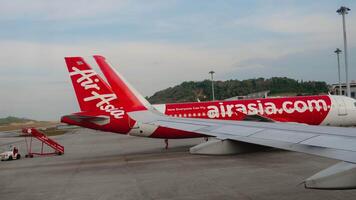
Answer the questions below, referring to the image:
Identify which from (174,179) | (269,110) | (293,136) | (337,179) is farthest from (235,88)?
(337,179)

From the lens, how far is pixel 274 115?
2666cm

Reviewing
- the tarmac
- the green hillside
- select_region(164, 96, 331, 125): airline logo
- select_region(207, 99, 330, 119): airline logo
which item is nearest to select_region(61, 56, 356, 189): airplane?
the tarmac

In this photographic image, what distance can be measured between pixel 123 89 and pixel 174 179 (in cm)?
915

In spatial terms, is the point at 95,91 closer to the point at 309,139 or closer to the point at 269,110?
the point at 269,110

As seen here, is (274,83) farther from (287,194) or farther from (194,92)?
(287,194)

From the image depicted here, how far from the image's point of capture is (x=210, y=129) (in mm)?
10133

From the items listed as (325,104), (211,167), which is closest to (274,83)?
(325,104)

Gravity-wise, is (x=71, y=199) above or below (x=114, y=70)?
below

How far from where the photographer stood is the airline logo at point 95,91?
23.6 m

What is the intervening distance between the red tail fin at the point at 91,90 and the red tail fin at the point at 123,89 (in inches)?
33.5

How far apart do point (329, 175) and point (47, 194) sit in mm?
10637

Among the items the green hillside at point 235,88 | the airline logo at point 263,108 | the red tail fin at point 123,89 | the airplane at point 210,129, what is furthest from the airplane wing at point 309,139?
the green hillside at point 235,88

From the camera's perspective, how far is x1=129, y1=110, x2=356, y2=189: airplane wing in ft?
17.5

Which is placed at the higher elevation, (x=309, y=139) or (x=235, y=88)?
(x=235, y=88)
